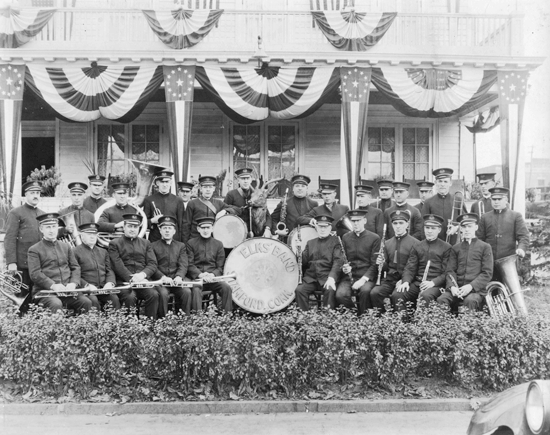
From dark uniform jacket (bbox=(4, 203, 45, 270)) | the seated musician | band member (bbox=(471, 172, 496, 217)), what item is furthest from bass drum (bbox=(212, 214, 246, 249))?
band member (bbox=(471, 172, 496, 217))

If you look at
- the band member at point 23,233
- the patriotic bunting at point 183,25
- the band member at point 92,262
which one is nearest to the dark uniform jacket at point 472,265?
the band member at point 92,262

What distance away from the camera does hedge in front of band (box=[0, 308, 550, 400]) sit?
5.45 meters

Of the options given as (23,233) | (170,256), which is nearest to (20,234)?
(23,233)

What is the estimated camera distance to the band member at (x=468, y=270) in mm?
6812

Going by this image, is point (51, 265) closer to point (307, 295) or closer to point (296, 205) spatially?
point (307, 295)

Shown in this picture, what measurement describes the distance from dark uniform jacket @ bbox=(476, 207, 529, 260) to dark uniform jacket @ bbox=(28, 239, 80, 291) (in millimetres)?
5899

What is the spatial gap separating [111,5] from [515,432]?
13.3 meters

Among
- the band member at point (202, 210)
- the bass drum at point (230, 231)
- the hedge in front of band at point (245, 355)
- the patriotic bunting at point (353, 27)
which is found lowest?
the hedge in front of band at point (245, 355)

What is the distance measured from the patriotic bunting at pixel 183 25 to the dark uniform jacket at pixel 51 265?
242 inches

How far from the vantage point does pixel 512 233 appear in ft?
25.0

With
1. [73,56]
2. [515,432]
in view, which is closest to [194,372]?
[515,432]

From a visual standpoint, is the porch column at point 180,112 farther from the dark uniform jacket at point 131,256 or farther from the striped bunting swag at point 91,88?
the dark uniform jacket at point 131,256

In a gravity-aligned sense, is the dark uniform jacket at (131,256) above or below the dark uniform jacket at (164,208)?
below

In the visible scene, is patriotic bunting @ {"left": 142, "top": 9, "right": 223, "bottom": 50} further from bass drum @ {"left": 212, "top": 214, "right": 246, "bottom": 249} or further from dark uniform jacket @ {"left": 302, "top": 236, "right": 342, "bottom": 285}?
dark uniform jacket @ {"left": 302, "top": 236, "right": 342, "bottom": 285}
